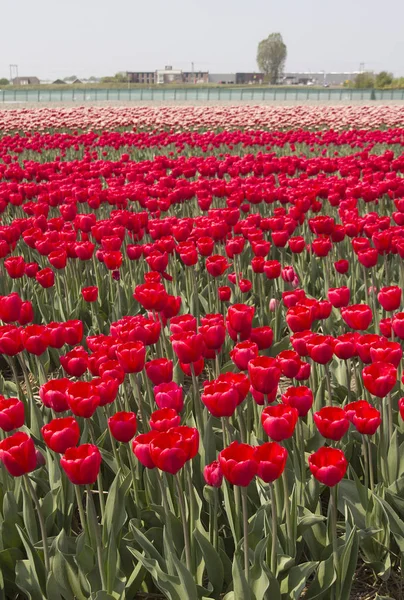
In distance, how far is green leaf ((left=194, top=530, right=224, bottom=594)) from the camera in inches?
90.7

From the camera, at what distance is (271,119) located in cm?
2239

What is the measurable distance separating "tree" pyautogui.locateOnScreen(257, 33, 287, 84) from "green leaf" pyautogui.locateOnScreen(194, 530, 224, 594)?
176 m

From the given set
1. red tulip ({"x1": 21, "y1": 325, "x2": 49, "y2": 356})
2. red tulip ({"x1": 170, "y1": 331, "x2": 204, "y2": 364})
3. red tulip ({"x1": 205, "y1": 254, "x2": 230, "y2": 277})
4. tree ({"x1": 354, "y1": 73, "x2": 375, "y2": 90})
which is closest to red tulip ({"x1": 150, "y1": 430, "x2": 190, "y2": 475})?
red tulip ({"x1": 170, "y1": 331, "x2": 204, "y2": 364})

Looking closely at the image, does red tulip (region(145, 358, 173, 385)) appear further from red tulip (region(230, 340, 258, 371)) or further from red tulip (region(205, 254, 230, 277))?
red tulip (region(205, 254, 230, 277))

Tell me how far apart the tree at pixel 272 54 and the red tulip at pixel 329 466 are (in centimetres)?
17654

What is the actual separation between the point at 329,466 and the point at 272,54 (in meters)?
180

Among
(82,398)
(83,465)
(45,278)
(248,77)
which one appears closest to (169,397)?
(82,398)

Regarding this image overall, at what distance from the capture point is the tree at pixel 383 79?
88.2m

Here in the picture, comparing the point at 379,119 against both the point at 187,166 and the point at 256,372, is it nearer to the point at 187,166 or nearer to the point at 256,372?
the point at 187,166

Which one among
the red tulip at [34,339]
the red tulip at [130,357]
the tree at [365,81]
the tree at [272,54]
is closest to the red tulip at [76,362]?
the red tulip at [34,339]

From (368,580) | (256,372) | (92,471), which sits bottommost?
(368,580)

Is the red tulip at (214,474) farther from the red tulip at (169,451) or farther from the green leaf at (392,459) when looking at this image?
the green leaf at (392,459)

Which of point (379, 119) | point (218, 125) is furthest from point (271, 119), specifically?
point (379, 119)

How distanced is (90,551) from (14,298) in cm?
133
